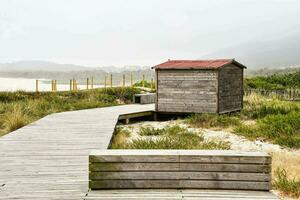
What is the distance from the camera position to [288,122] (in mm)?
16359

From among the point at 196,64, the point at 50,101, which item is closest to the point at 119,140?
the point at 196,64

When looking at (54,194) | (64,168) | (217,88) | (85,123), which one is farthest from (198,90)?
(54,194)

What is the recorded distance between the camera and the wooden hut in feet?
65.6

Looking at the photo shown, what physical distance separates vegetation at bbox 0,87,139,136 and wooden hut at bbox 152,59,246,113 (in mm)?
3894

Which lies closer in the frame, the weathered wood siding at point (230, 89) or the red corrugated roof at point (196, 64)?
the red corrugated roof at point (196, 64)

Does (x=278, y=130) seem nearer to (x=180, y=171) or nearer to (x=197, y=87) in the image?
(x=197, y=87)

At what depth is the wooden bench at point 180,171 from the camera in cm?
641

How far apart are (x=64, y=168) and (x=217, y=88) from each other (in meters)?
13.0

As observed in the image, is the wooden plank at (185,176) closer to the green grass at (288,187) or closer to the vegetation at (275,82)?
the green grass at (288,187)

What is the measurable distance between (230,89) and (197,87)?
1.90 metres

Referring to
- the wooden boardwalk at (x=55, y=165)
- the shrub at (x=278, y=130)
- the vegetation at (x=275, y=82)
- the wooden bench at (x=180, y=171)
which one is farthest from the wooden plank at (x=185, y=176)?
the vegetation at (x=275, y=82)

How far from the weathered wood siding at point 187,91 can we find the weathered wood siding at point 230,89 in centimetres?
44

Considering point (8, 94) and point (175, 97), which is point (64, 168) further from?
point (8, 94)

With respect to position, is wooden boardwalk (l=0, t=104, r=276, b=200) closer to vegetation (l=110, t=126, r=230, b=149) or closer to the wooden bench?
the wooden bench
